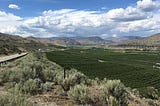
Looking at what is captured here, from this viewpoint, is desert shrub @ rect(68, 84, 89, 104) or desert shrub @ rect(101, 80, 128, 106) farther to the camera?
desert shrub @ rect(101, 80, 128, 106)

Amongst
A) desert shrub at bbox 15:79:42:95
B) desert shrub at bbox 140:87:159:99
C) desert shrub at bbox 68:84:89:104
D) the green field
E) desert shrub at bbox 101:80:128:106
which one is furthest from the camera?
the green field

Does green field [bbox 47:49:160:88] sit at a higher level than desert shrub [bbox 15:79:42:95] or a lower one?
lower

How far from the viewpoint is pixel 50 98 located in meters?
15.7

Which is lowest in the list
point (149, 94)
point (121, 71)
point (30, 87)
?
point (121, 71)

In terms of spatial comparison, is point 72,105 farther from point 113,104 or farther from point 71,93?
point 113,104

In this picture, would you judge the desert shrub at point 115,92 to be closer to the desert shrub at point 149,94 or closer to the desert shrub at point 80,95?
the desert shrub at point 80,95

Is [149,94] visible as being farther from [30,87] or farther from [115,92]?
[30,87]

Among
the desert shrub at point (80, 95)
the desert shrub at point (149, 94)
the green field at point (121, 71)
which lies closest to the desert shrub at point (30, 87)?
the desert shrub at point (80, 95)

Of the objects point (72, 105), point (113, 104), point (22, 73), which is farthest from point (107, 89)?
point (22, 73)

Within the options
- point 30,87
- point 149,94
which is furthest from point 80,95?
point 149,94

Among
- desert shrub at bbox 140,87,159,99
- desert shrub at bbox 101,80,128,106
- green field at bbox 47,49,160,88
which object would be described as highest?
desert shrub at bbox 101,80,128,106

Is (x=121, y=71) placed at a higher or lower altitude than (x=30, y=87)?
lower

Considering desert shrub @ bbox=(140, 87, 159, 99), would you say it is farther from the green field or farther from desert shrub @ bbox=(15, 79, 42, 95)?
the green field

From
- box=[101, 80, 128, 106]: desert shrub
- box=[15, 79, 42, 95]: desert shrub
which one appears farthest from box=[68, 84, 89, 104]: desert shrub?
box=[15, 79, 42, 95]: desert shrub
